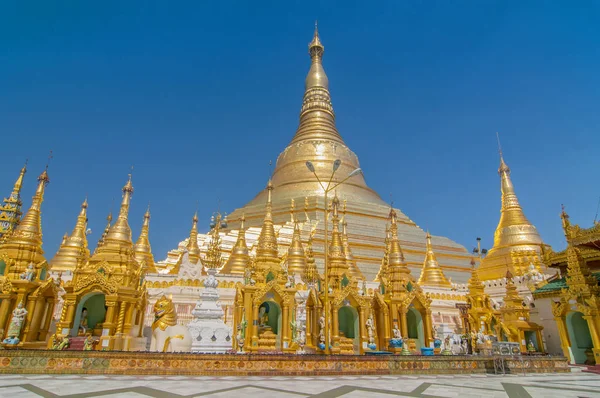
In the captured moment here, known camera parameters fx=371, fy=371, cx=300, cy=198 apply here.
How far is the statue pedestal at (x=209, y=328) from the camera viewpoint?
13195 millimetres

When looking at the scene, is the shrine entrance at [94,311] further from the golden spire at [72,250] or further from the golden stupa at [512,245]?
the golden stupa at [512,245]

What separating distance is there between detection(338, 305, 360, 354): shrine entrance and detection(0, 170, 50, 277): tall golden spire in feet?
48.4

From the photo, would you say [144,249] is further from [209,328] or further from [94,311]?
[209,328]

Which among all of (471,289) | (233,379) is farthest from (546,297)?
(233,379)

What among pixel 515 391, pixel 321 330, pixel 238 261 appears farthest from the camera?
pixel 238 261

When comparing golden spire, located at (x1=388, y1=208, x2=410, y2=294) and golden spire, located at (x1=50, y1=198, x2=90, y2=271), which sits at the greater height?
golden spire, located at (x1=50, y1=198, x2=90, y2=271)

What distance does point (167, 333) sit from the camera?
11.3 meters

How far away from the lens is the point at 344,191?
143 ft

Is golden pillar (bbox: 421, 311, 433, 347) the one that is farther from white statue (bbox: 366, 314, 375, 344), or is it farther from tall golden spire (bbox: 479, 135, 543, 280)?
tall golden spire (bbox: 479, 135, 543, 280)

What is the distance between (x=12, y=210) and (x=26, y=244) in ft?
63.1

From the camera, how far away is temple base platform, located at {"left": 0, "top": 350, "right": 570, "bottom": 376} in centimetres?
941

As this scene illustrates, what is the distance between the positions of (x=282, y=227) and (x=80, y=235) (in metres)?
16.7

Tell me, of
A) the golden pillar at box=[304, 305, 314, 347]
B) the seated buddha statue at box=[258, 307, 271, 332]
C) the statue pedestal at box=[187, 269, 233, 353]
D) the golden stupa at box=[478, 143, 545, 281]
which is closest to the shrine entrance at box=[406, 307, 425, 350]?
the golden pillar at box=[304, 305, 314, 347]

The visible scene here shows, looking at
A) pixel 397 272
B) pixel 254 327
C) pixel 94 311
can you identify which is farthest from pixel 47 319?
pixel 397 272
